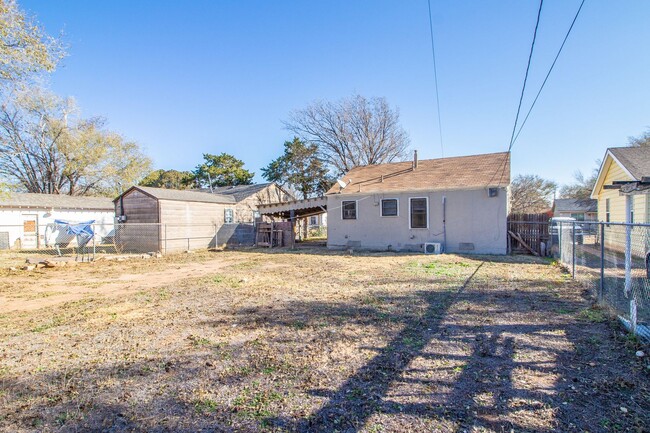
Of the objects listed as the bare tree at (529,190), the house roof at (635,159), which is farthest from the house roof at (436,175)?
the bare tree at (529,190)

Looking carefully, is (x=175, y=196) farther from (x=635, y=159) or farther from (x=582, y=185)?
(x=582, y=185)

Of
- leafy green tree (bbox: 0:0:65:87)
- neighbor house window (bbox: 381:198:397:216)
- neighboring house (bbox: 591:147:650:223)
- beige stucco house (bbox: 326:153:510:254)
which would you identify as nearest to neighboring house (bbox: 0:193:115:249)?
leafy green tree (bbox: 0:0:65:87)

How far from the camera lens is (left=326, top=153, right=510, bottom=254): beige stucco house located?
12953 mm

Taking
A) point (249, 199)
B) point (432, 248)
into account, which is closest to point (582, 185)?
point (432, 248)

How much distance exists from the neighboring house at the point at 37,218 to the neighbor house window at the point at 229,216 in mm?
5854

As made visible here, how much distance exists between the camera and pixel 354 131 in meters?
28.9

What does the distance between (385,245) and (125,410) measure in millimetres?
12903

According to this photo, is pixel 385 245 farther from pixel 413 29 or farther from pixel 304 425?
pixel 304 425

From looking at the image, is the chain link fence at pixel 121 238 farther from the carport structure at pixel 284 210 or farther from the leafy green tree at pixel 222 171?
the leafy green tree at pixel 222 171

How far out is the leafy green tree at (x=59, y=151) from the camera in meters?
24.2

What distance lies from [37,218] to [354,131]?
23.2m

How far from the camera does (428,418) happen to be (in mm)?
2318

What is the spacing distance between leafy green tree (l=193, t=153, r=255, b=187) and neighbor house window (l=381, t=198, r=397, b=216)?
2539 cm

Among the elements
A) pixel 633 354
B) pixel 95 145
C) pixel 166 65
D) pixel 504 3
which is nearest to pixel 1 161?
pixel 95 145
